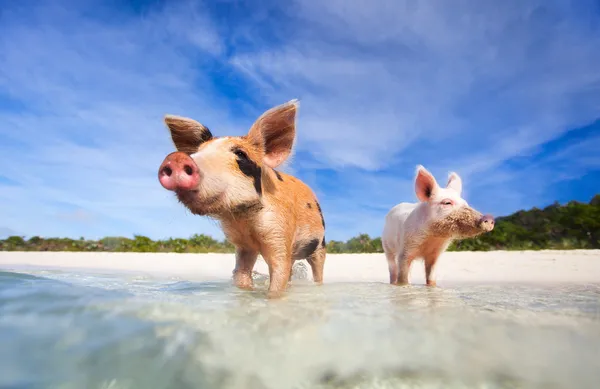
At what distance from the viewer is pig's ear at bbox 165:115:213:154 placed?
442 cm

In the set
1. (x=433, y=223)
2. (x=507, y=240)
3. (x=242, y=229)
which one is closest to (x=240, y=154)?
(x=242, y=229)

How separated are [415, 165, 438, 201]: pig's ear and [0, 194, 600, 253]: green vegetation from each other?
31.1ft

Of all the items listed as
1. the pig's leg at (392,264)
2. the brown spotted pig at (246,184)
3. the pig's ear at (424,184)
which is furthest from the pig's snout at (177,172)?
the pig's leg at (392,264)

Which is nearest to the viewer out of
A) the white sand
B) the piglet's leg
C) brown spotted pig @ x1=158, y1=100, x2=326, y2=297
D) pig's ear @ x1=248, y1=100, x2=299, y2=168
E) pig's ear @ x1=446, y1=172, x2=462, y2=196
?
brown spotted pig @ x1=158, y1=100, x2=326, y2=297

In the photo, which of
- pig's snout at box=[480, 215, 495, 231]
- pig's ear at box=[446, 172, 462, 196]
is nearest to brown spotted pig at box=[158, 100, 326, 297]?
pig's snout at box=[480, 215, 495, 231]

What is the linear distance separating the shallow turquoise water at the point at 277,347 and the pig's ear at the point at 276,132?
1678 millimetres

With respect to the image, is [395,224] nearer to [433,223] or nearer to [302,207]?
[433,223]

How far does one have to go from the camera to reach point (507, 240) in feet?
47.4

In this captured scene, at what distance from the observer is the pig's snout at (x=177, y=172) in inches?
128

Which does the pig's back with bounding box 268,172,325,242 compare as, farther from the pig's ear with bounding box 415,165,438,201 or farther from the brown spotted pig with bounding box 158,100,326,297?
the pig's ear with bounding box 415,165,438,201

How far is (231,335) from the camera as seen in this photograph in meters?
2.49

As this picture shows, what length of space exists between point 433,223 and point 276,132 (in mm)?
2505

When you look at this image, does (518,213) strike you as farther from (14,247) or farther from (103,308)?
(14,247)

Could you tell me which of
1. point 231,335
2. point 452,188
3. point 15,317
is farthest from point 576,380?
point 452,188
